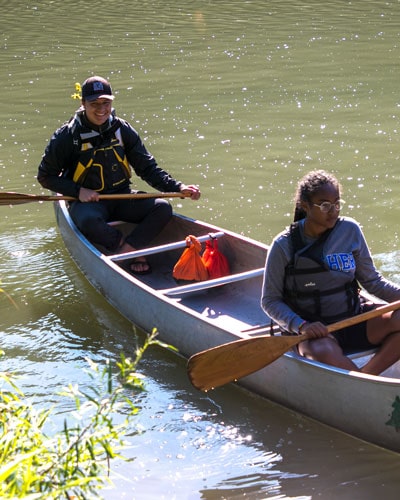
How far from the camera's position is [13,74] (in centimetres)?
1334

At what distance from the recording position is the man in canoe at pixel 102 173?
639 cm

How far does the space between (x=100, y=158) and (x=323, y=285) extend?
248 centimetres

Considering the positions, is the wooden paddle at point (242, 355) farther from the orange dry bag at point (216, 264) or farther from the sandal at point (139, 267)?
the sandal at point (139, 267)

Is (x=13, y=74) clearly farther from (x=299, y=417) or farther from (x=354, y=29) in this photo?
(x=299, y=417)

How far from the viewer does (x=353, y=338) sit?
4.68 meters

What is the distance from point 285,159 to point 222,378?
4.88 metres

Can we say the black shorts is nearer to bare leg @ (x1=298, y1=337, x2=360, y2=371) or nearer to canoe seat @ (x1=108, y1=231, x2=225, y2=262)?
bare leg @ (x1=298, y1=337, x2=360, y2=371)

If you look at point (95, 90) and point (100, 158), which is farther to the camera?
point (100, 158)

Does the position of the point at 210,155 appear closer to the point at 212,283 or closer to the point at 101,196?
the point at 101,196

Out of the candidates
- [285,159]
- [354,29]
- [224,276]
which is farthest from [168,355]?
[354,29]

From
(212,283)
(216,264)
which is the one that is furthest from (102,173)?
(212,283)

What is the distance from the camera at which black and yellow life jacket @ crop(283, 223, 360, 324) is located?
4.50 m

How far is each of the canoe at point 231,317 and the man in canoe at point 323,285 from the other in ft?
0.46

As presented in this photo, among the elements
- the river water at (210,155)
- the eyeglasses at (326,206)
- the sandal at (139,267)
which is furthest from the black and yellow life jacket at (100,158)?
the eyeglasses at (326,206)
